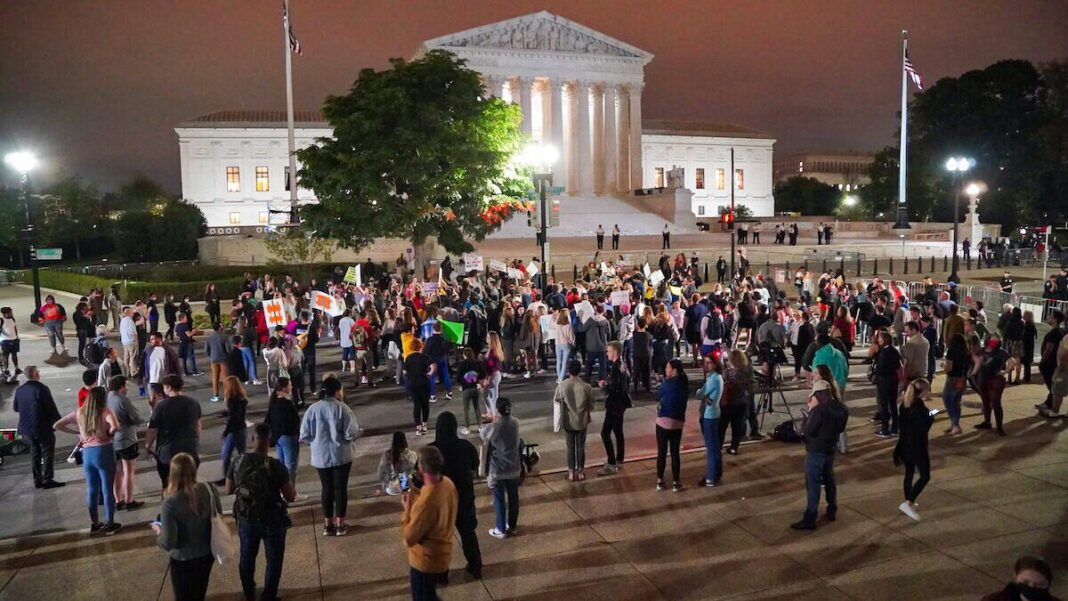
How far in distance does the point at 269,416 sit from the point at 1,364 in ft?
42.9

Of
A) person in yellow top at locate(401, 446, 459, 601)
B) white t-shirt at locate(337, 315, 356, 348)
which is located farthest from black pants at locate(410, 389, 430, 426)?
person in yellow top at locate(401, 446, 459, 601)

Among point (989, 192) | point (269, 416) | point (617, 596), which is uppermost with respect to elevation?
point (989, 192)

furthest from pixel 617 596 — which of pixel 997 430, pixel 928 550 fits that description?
pixel 997 430

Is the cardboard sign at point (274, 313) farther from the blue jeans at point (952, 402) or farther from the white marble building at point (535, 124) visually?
the white marble building at point (535, 124)

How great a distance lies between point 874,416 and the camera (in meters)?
12.6

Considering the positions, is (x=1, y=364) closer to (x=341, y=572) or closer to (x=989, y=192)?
(x=341, y=572)

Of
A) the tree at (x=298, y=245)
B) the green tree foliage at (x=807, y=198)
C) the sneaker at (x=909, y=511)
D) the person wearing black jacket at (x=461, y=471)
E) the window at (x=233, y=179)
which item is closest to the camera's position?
the person wearing black jacket at (x=461, y=471)

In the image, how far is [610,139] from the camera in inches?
2940

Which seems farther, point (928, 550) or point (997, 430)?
point (997, 430)

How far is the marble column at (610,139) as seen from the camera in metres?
74.2

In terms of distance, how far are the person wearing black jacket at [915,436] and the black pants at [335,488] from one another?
582cm

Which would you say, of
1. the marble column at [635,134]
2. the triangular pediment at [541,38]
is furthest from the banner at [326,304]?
the marble column at [635,134]

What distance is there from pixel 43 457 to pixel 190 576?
18.3 ft

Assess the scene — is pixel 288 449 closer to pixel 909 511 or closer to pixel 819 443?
pixel 819 443
